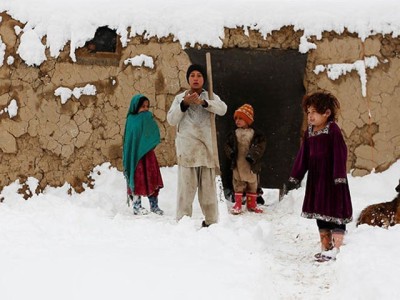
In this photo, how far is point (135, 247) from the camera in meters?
4.17

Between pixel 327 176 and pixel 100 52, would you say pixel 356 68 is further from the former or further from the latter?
pixel 100 52

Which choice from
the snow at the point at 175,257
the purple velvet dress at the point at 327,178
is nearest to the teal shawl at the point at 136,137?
the snow at the point at 175,257

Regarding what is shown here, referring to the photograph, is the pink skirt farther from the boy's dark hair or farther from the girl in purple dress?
the boy's dark hair

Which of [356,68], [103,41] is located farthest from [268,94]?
[103,41]

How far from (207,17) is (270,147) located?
173cm

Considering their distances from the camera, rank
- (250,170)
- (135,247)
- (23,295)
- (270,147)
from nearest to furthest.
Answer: (23,295), (135,247), (250,170), (270,147)

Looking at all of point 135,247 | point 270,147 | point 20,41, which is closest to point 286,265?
point 135,247

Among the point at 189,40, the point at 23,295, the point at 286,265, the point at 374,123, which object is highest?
the point at 189,40

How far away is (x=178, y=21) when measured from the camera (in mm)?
6461

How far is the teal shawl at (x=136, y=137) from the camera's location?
591cm

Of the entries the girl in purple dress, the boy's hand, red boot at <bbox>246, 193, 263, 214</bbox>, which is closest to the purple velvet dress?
the girl in purple dress

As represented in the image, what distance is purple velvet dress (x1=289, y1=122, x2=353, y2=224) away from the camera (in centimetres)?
423

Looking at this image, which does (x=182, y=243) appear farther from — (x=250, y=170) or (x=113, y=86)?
(x=113, y=86)

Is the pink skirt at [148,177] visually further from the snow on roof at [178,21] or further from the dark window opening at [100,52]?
the snow on roof at [178,21]
